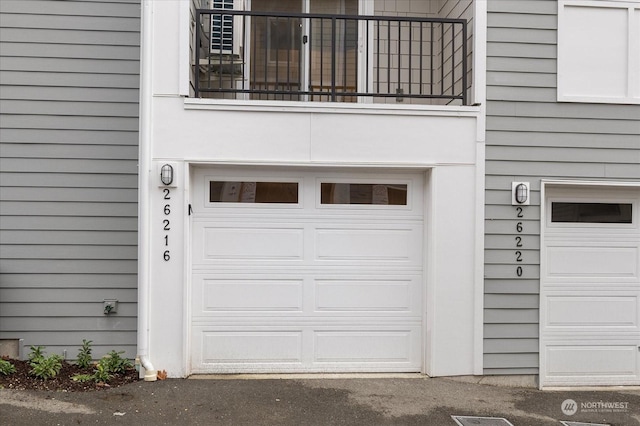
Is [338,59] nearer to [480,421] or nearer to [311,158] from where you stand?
[311,158]

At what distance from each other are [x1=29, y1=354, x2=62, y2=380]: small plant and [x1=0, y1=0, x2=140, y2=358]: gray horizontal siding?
1.00ft

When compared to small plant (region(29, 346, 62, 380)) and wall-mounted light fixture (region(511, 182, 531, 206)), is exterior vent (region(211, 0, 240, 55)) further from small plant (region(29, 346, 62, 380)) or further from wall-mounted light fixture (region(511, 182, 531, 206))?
small plant (region(29, 346, 62, 380))

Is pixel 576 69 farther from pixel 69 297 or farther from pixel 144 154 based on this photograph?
pixel 69 297

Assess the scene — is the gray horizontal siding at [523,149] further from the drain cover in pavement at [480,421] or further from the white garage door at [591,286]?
the drain cover in pavement at [480,421]

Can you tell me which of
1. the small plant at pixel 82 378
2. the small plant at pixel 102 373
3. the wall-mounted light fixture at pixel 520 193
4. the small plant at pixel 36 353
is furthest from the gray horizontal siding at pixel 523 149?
the small plant at pixel 36 353

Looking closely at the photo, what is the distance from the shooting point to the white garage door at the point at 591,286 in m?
5.55

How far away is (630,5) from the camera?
5.52 meters

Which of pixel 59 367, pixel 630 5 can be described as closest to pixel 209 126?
pixel 59 367

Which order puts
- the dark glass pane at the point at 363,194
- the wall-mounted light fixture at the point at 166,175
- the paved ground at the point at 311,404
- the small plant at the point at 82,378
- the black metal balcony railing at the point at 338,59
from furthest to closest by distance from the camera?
1. the black metal balcony railing at the point at 338,59
2. the dark glass pane at the point at 363,194
3. the wall-mounted light fixture at the point at 166,175
4. the small plant at the point at 82,378
5. the paved ground at the point at 311,404

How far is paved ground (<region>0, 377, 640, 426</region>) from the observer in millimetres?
4317

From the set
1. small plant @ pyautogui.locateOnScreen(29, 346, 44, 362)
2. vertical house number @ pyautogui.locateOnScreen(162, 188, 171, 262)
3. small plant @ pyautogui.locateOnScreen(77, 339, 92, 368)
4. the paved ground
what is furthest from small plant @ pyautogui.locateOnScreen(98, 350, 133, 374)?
vertical house number @ pyautogui.locateOnScreen(162, 188, 171, 262)

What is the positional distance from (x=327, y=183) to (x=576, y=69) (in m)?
2.73

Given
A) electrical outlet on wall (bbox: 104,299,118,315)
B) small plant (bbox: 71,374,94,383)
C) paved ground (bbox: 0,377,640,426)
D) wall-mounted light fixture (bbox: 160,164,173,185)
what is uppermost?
wall-mounted light fixture (bbox: 160,164,173,185)

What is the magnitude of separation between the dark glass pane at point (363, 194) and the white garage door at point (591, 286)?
5.01ft
